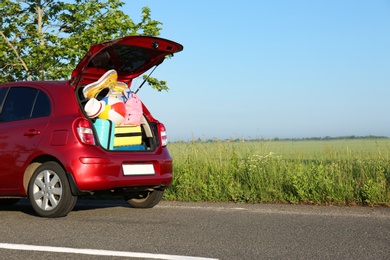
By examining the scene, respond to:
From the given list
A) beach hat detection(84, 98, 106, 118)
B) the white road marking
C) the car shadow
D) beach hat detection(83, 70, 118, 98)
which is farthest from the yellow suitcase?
the white road marking

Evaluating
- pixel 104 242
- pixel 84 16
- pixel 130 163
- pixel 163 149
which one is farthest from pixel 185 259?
pixel 84 16

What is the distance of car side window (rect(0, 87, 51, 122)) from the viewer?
7547 mm

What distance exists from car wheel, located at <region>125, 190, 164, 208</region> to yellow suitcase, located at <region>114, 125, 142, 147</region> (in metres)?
0.87

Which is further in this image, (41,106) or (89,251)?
(41,106)

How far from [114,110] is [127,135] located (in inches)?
14.4

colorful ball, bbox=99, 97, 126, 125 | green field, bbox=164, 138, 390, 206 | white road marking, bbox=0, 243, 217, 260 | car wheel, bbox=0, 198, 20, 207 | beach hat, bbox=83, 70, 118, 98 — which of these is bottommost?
white road marking, bbox=0, 243, 217, 260

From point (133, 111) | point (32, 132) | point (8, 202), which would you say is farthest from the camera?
point (8, 202)

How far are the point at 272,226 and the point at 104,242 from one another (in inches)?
75.5

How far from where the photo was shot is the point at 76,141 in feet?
23.4

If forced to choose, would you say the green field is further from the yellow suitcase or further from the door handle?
the door handle

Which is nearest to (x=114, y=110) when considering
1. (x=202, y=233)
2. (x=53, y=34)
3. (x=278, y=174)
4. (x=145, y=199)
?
(x=145, y=199)

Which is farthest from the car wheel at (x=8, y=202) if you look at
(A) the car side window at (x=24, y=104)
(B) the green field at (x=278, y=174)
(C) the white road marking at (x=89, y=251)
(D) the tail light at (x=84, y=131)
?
(C) the white road marking at (x=89, y=251)

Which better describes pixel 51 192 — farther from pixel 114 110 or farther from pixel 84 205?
pixel 84 205

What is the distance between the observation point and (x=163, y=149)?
819 cm
